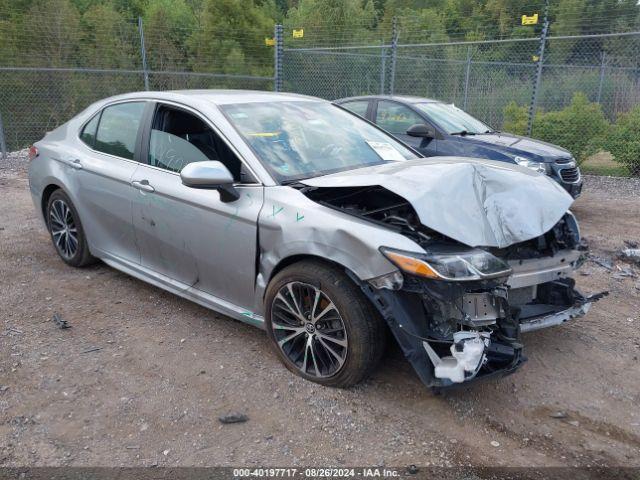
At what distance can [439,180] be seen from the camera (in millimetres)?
3312

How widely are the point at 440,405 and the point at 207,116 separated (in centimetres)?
237

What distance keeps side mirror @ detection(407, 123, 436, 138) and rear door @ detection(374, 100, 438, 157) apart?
96 millimetres

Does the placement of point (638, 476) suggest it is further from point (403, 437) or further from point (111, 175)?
point (111, 175)

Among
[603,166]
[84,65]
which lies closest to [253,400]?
[603,166]

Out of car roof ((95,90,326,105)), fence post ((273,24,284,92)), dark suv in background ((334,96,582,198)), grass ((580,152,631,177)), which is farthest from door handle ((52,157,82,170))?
grass ((580,152,631,177))

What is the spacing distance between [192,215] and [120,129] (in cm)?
132

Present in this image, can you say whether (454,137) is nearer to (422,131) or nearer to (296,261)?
(422,131)

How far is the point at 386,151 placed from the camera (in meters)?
4.30

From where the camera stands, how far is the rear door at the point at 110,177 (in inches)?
169

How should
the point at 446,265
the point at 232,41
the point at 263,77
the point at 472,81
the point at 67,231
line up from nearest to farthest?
the point at 446,265
the point at 67,231
the point at 263,77
the point at 472,81
the point at 232,41

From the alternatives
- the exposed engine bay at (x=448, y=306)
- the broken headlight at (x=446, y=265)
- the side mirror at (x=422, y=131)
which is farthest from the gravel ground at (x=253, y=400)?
the side mirror at (x=422, y=131)

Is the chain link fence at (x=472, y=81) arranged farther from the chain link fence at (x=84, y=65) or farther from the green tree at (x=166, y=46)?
the green tree at (x=166, y=46)

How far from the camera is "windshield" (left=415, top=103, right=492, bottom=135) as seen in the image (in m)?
7.72

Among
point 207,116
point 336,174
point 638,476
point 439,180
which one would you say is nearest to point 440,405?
point 638,476
